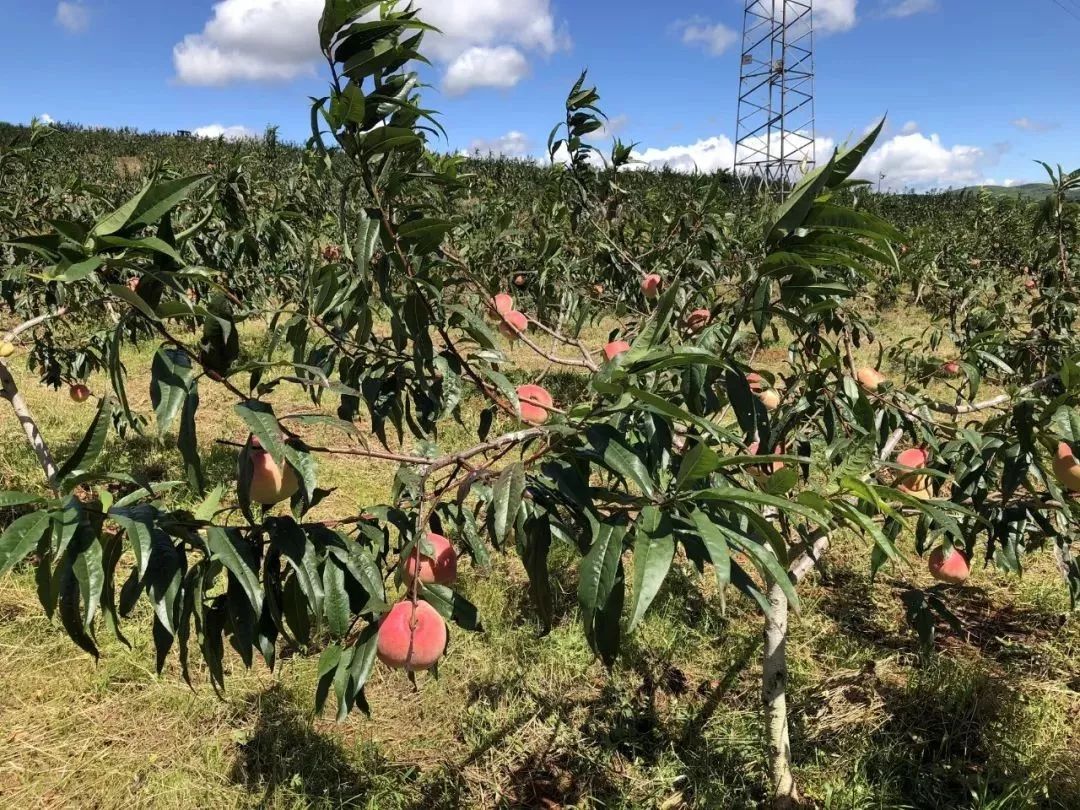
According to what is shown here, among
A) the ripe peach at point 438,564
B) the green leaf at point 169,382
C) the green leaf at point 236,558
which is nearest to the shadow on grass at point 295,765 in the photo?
the ripe peach at point 438,564

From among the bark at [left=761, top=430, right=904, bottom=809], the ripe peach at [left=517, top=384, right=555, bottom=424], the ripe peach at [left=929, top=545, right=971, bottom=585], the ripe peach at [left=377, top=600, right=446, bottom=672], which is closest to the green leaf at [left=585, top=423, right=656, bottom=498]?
the ripe peach at [left=377, top=600, right=446, bottom=672]

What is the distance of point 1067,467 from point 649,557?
1.21 meters

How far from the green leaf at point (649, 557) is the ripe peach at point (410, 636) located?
419mm

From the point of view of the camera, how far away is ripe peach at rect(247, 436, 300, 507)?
105cm

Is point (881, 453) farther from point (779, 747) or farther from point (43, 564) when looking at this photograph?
point (43, 564)

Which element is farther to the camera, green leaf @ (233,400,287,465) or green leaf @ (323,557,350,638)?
green leaf @ (323,557,350,638)

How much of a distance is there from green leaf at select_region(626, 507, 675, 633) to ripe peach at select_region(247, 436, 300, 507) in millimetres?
577

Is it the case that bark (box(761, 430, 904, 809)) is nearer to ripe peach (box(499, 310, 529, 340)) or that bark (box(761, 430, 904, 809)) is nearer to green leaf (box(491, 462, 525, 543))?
ripe peach (box(499, 310, 529, 340))

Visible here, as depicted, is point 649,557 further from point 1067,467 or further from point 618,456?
point 1067,467

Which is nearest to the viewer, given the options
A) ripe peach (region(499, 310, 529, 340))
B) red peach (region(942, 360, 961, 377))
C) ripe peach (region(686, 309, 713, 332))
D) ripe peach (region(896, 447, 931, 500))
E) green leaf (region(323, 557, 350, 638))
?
green leaf (region(323, 557, 350, 638))

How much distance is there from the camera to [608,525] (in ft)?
2.47

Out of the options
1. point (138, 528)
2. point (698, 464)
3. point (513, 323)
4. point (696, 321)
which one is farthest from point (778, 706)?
point (138, 528)

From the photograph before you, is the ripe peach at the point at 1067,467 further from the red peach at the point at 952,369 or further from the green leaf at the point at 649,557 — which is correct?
the green leaf at the point at 649,557

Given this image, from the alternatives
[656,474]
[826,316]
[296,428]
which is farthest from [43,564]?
[296,428]
